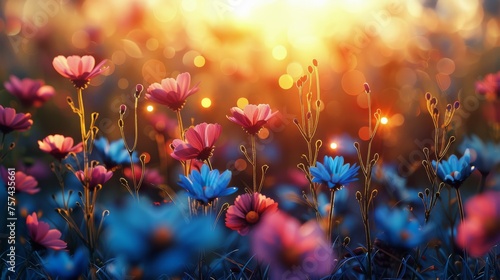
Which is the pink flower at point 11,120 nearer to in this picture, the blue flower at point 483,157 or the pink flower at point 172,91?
the pink flower at point 172,91

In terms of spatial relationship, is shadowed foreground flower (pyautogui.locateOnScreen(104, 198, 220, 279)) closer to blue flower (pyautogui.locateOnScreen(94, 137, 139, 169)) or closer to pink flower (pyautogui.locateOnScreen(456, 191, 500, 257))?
pink flower (pyautogui.locateOnScreen(456, 191, 500, 257))

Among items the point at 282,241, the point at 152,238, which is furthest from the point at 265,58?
the point at 152,238

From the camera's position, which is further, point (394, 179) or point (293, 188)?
point (293, 188)

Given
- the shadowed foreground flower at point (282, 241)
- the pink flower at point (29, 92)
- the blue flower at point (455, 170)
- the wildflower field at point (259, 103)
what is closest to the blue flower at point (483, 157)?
the wildflower field at point (259, 103)

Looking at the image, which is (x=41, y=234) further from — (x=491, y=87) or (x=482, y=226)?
(x=491, y=87)

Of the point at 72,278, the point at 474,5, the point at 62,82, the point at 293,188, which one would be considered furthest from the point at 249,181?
the point at 474,5

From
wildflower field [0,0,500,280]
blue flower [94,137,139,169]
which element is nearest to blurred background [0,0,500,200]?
wildflower field [0,0,500,280]

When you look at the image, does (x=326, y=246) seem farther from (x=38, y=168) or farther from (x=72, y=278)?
(x=38, y=168)
